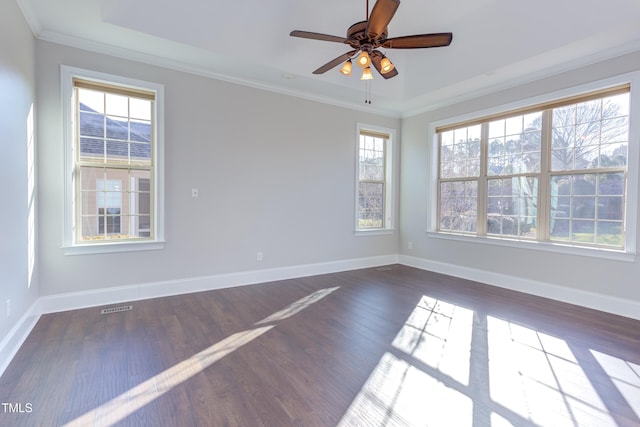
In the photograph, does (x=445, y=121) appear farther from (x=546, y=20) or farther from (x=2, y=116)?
(x=2, y=116)

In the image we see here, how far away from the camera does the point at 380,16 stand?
236 cm

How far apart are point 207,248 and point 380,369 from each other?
2783 mm

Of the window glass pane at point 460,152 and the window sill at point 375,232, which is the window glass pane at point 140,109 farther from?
the window glass pane at point 460,152

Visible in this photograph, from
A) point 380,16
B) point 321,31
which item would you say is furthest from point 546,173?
point 321,31

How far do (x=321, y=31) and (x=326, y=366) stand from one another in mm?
3647

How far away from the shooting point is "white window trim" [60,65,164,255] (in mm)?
3273

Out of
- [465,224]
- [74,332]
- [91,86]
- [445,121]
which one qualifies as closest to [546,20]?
[445,121]

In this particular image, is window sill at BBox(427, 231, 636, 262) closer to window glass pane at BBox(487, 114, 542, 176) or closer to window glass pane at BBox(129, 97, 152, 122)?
window glass pane at BBox(487, 114, 542, 176)

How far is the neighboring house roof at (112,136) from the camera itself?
3459 mm

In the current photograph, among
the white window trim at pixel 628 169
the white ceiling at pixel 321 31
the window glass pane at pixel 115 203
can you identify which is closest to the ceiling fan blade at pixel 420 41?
the white ceiling at pixel 321 31

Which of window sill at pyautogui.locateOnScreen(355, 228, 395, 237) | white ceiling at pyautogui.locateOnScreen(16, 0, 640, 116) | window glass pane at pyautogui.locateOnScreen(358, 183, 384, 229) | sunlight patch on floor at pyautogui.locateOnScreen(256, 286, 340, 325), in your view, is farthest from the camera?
window glass pane at pyautogui.locateOnScreen(358, 183, 384, 229)

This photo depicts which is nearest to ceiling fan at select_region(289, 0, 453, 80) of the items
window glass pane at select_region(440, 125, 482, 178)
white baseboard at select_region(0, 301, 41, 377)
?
window glass pane at select_region(440, 125, 482, 178)

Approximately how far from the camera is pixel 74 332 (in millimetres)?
2795

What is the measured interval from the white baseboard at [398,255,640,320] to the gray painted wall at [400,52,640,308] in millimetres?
55
